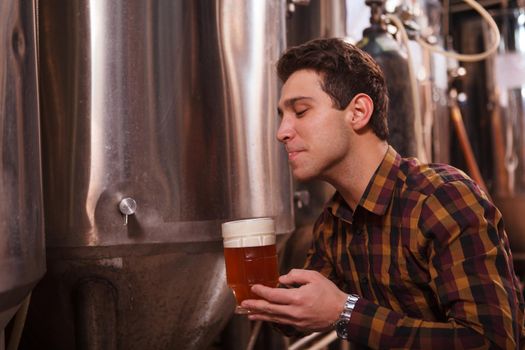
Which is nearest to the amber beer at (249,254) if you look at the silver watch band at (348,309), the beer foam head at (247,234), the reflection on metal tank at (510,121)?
the beer foam head at (247,234)

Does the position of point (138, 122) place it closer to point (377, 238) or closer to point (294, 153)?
point (294, 153)

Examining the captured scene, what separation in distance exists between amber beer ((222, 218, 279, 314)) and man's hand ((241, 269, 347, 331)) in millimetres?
17

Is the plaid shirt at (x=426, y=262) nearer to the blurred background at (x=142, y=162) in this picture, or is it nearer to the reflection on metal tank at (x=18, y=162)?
the blurred background at (x=142, y=162)

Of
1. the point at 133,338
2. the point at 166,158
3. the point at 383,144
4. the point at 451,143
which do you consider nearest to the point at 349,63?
the point at 383,144

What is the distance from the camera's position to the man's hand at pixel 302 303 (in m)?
0.99

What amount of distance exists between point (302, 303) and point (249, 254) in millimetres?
119

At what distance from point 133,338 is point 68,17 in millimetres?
647

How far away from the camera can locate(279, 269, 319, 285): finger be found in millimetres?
1012

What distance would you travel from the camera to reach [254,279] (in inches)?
39.0

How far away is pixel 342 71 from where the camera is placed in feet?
3.87

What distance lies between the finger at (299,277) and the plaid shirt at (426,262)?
0.10m

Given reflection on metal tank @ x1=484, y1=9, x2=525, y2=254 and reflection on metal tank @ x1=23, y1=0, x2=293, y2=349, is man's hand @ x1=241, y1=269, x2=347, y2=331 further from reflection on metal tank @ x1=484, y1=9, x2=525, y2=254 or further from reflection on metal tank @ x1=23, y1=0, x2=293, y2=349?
reflection on metal tank @ x1=484, y1=9, x2=525, y2=254

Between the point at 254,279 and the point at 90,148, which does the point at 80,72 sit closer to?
the point at 90,148

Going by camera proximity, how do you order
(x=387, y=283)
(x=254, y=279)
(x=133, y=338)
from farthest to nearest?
(x=133, y=338)
(x=387, y=283)
(x=254, y=279)
